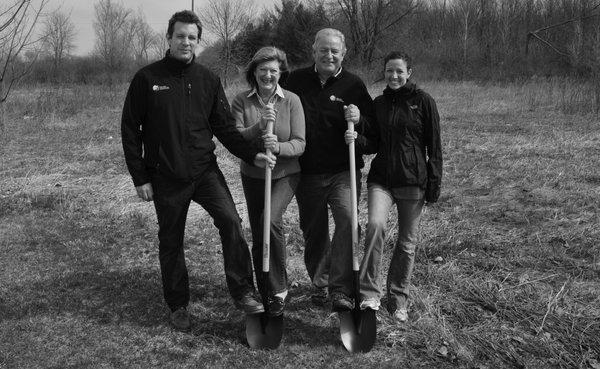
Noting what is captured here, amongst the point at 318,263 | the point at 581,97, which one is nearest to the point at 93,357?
the point at 318,263

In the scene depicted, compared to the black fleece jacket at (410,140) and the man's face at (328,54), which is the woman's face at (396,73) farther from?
the man's face at (328,54)

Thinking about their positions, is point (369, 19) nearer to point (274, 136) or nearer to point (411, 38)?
point (411, 38)

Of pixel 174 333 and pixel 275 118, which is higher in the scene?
pixel 275 118

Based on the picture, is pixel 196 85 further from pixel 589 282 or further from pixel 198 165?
pixel 589 282

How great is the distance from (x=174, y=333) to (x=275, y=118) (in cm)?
159

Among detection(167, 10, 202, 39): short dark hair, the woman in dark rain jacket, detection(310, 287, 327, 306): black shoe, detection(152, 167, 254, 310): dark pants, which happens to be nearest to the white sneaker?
the woman in dark rain jacket

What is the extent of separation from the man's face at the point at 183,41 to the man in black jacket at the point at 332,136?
708 millimetres

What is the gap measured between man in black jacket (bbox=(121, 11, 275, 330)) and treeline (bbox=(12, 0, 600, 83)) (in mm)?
23695

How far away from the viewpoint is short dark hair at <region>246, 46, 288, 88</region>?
11.2ft

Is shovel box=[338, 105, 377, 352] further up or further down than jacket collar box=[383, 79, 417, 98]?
further down

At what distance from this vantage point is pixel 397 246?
362cm

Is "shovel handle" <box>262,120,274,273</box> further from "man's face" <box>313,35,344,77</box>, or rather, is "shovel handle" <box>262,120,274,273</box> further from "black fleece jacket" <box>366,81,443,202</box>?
"black fleece jacket" <box>366,81,443,202</box>

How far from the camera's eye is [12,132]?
12211 mm

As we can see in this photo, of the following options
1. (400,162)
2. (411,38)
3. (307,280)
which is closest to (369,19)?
(411,38)
